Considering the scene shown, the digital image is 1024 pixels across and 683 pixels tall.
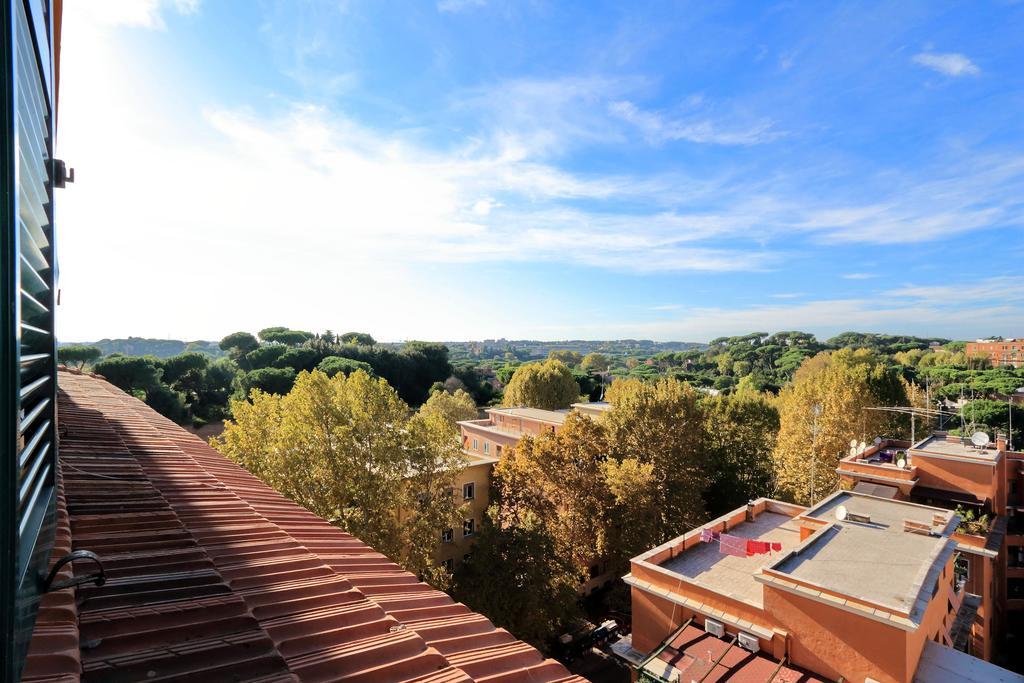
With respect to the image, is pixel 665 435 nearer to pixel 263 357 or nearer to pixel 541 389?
pixel 541 389

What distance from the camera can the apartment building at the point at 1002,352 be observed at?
68938 millimetres

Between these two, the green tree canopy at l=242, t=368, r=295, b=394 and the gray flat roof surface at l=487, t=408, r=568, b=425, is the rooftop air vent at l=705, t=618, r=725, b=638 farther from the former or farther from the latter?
the green tree canopy at l=242, t=368, r=295, b=394

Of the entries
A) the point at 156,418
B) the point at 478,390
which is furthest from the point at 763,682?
the point at 478,390

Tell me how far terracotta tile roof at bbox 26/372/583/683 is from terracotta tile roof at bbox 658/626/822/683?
7.91m

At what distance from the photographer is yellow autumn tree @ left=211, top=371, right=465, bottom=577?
35.9ft

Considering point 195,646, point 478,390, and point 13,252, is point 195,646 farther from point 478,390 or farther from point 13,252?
point 478,390

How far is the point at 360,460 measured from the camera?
11.4m

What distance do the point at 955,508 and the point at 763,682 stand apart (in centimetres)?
1156

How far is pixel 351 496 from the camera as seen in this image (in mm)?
11102

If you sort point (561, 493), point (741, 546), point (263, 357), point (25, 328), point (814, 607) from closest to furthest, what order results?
point (25, 328)
point (814, 607)
point (741, 546)
point (561, 493)
point (263, 357)

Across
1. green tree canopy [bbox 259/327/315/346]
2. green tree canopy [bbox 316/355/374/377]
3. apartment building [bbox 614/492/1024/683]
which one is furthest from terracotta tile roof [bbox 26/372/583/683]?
green tree canopy [bbox 259/327/315/346]

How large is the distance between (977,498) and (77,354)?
4878 centimetres

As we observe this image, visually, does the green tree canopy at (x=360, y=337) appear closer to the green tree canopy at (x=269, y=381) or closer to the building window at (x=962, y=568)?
the green tree canopy at (x=269, y=381)

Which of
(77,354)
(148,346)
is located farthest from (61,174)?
(148,346)
